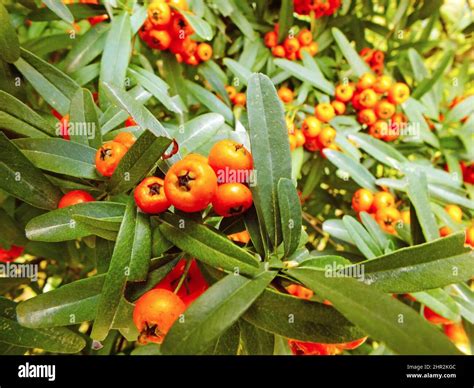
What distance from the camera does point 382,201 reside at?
107 cm

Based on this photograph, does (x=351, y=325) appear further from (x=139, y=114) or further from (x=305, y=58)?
(x=305, y=58)

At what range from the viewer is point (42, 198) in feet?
2.23

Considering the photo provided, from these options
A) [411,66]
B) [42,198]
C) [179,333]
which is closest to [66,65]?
[42,198]

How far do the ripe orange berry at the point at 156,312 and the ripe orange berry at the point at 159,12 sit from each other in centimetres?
68

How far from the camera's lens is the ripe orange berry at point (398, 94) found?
1233 millimetres

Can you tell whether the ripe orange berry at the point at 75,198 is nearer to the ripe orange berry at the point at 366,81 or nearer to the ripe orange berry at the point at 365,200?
the ripe orange berry at the point at 365,200

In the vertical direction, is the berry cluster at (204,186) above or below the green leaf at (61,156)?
below

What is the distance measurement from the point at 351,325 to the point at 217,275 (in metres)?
0.21

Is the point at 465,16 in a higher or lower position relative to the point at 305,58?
higher

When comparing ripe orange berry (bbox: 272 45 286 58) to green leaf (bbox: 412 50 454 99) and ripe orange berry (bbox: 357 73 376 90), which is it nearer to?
ripe orange berry (bbox: 357 73 376 90)

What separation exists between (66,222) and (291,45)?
0.94 m

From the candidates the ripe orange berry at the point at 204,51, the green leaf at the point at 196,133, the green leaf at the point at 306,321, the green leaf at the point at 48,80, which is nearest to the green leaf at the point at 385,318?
the green leaf at the point at 306,321

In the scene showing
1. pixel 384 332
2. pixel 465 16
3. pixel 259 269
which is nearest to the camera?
pixel 384 332

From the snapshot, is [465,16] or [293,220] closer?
[293,220]
